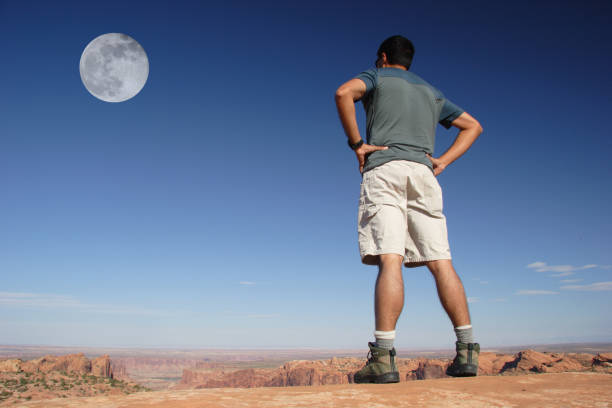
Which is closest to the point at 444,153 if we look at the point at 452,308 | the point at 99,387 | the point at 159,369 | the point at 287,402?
the point at 452,308

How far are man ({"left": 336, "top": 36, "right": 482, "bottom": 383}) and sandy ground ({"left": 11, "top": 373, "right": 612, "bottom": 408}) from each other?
0.59 m

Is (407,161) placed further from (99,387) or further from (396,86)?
(99,387)

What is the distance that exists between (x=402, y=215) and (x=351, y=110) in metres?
0.95

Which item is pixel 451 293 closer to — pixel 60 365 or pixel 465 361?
pixel 465 361

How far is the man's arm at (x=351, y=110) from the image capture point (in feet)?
10.5

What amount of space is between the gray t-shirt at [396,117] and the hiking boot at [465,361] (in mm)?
1491

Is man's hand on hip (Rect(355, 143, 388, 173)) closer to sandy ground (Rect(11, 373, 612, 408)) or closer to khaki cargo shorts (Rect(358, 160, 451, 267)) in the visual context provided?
khaki cargo shorts (Rect(358, 160, 451, 267))

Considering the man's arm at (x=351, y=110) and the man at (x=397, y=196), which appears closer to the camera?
the man at (x=397, y=196)

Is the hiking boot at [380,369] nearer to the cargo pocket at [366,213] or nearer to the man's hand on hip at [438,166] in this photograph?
the cargo pocket at [366,213]

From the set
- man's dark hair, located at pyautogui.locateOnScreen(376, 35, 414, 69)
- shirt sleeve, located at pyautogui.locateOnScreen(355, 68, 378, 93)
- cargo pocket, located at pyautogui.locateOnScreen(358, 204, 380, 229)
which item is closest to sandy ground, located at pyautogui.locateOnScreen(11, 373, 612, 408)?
cargo pocket, located at pyautogui.locateOnScreen(358, 204, 380, 229)

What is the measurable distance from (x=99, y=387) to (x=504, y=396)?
156ft

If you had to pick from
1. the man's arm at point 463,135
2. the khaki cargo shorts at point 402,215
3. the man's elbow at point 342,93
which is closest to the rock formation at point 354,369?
the man's arm at point 463,135

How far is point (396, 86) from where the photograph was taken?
340cm

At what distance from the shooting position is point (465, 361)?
3008mm
